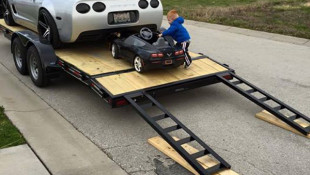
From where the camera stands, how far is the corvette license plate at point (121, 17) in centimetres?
609

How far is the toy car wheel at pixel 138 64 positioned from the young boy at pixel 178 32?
669mm

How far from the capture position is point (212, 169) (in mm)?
3760

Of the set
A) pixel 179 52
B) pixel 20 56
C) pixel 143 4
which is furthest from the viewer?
pixel 20 56

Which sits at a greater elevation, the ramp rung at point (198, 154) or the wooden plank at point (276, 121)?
the ramp rung at point (198, 154)

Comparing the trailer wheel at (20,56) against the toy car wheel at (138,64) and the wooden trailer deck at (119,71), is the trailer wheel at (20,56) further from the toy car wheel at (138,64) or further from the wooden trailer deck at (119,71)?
the toy car wheel at (138,64)

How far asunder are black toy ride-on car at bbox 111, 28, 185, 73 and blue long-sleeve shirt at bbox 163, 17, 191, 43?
0.15 meters

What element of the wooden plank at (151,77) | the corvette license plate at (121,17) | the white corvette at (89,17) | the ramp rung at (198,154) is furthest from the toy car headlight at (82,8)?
the ramp rung at (198,154)

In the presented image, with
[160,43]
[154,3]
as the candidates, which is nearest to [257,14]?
[154,3]

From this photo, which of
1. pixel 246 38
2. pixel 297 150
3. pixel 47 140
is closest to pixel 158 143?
pixel 47 140

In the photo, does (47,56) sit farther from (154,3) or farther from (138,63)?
(154,3)

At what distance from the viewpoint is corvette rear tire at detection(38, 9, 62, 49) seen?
20.3ft

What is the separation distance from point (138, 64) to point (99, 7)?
4.17 ft

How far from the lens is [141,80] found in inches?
205

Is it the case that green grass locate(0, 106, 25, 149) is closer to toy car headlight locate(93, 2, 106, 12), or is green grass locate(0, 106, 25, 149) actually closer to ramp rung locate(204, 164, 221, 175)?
toy car headlight locate(93, 2, 106, 12)
